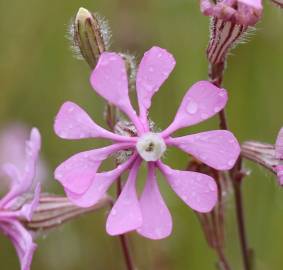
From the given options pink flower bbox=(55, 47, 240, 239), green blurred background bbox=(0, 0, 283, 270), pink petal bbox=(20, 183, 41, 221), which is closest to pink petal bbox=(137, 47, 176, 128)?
pink flower bbox=(55, 47, 240, 239)

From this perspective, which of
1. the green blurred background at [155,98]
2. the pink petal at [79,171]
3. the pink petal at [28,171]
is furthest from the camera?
the green blurred background at [155,98]

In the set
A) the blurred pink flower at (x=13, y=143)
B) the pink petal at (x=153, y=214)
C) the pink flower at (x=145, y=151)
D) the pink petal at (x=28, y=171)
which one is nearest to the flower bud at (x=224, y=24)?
the pink flower at (x=145, y=151)

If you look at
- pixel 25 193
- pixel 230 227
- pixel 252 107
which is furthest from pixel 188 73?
pixel 25 193

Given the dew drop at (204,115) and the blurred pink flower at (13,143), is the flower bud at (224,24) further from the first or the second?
the blurred pink flower at (13,143)

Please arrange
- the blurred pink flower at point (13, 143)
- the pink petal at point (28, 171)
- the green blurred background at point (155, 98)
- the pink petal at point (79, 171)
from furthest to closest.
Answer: the blurred pink flower at point (13, 143), the green blurred background at point (155, 98), the pink petal at point (28, 171), the pink petal at point (79, 171)

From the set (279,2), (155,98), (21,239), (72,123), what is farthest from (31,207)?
(155,98)

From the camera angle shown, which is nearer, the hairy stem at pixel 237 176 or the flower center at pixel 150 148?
the flower center at pixel 150 148
